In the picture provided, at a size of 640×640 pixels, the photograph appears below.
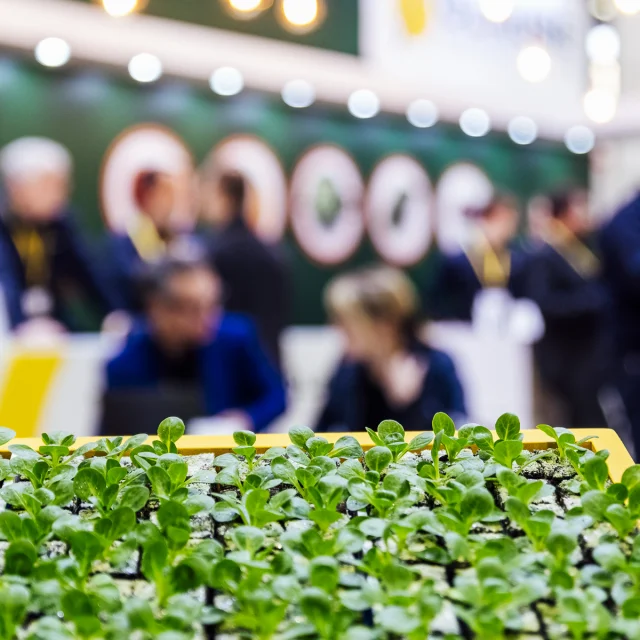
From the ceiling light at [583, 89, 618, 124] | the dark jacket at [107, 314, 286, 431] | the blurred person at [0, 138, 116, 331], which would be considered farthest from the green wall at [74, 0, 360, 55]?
the ceiling light at [583, 89, 618, 124]

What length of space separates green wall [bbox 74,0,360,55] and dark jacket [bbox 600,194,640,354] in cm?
166

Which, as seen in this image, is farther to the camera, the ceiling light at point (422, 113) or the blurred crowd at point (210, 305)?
the ceiling light at point (422, 113)

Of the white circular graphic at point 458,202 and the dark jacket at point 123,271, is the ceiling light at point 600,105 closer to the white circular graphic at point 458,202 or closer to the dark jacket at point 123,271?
the white circular graphic at point 458,202

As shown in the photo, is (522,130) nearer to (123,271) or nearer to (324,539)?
(123,271)

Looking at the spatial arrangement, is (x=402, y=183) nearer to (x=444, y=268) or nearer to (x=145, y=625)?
(x=444, y=268)

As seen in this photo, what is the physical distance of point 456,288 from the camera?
4.82m

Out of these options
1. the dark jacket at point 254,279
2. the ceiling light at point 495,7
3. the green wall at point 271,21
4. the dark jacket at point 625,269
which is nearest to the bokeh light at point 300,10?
the green wall at point 271,21

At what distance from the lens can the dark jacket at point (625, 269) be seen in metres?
4.50

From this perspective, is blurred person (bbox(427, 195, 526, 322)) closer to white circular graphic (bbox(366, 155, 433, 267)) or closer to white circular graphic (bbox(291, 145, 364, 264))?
white circular graphic (bbox(366, 155, 433, 267))

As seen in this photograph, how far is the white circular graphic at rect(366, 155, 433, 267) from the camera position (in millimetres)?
4641

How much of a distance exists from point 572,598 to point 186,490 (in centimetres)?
34

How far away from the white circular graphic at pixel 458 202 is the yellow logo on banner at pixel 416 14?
0.79 m

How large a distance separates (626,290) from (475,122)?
49.8 inches

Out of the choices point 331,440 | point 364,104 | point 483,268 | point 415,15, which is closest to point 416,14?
point 415,15
